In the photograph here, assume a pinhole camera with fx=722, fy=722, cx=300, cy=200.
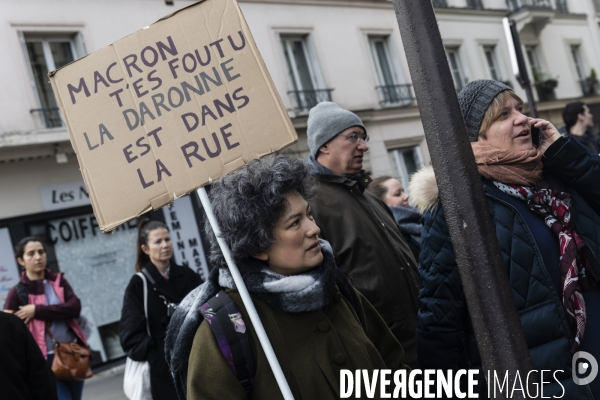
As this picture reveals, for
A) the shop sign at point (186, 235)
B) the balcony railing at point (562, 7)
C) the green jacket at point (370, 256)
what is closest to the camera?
the green jacket at point (370, 256)

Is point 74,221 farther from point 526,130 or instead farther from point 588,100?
point 588,100

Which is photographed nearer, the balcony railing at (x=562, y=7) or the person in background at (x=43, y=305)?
the person in background at (x=43, y=305)

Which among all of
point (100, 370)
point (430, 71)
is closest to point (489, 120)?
point (430, 71)

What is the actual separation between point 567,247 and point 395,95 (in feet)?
54.8

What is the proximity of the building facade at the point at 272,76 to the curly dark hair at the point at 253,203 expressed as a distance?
32.4 ft

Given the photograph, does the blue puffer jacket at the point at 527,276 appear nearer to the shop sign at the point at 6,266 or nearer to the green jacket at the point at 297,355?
the green jacket at the point at 297,355

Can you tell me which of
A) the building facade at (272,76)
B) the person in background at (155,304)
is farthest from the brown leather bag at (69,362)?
the building facade at (272,76)

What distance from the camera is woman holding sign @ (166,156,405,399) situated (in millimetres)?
2428

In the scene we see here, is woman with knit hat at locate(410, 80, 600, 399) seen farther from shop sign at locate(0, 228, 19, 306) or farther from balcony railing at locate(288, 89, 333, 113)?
balcony railing at locate(288, 89, 333, 113)

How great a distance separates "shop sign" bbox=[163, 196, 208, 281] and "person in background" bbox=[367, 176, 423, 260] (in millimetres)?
8018

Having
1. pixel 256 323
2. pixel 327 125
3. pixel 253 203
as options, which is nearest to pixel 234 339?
pixel 256 323

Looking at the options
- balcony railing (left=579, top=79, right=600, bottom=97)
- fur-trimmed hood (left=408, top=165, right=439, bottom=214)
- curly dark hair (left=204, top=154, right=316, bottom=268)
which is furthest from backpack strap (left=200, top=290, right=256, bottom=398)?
balcony railing (left=579, top=79, right=600, bottom=97)

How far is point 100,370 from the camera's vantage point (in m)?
12.2

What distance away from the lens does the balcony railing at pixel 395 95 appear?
18719mm
